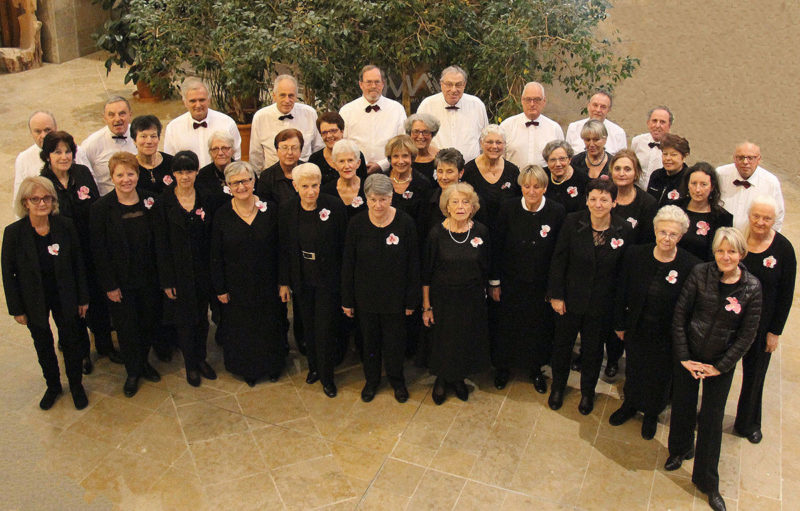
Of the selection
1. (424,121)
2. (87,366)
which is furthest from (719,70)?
(87,366)

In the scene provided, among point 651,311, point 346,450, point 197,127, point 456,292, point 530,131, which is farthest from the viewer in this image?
point 530,131

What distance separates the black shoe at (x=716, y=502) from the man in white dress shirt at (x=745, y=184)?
5.07 feet

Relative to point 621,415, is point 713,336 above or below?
above

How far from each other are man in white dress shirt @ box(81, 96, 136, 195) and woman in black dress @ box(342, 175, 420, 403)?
178 cm

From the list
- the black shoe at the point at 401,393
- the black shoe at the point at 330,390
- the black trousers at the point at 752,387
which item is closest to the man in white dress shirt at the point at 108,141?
the black shoe at the point at 330,390

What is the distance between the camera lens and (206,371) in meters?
5.18

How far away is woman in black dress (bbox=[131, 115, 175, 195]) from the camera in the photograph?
488 centimetres

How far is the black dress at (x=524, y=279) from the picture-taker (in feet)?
15.1

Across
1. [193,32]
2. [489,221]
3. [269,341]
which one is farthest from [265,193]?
[193,32]

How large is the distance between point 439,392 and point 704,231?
70.7 inches

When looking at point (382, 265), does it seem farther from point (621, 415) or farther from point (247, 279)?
point (621, 415)

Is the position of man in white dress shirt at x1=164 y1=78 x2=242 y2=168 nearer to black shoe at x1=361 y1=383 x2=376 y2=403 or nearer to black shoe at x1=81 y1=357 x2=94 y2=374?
black shoe at x1=81 y1=357 x2=94 y2=374

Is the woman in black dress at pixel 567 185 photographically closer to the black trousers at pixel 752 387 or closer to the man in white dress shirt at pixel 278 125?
the black trousers at pixel 752 387

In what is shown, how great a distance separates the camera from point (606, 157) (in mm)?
5121
